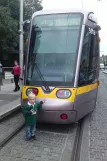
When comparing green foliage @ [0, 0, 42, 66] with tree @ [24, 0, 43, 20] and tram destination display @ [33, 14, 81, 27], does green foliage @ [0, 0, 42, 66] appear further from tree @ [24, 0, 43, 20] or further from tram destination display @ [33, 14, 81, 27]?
tram destination display @ [33, 14, 81, 27]

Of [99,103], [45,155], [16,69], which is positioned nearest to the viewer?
[45,155]

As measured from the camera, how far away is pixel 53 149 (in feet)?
21.5

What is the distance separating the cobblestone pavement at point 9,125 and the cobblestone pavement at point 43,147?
27 cm

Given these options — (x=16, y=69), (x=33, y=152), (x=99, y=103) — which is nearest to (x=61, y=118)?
(x=33, y=152)

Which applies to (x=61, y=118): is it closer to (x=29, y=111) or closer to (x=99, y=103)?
(x=29, y=111)

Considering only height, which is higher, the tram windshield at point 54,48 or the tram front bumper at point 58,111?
the tram windshield at point 54,48

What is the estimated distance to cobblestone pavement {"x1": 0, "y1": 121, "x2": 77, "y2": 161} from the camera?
600 cm

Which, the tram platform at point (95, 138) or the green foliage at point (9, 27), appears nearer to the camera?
the tram platform at point (95, 138)

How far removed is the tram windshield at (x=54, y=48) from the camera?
320 inches

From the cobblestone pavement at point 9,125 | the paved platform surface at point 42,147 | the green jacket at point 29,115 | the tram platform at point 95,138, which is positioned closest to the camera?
the paved platform surface at point 42,147

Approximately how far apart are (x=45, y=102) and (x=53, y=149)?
1.49 metres

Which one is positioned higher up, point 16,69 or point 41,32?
point 41,32

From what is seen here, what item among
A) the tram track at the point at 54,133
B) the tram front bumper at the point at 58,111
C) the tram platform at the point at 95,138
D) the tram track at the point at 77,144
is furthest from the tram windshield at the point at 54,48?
the tram platform at the point at 95,138

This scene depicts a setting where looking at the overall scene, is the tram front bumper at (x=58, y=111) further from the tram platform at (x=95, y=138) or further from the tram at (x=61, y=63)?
the tram platform at (x=95, y=138)
